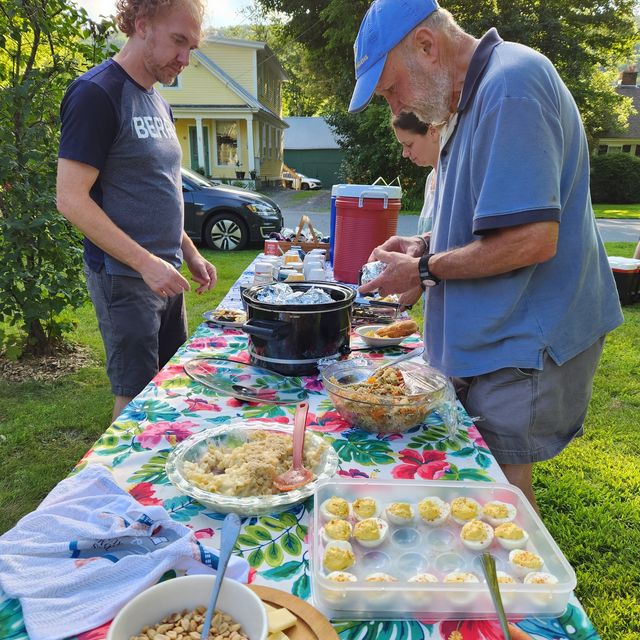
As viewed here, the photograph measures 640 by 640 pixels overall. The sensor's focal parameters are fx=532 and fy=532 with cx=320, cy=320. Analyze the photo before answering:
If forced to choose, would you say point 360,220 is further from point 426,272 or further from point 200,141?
point 200,141

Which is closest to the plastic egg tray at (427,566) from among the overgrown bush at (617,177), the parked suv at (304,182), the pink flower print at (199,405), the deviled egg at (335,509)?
the deviled egg at (335,509)

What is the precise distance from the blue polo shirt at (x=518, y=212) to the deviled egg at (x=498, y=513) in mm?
534

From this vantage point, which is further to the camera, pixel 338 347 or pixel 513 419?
pixel 338 347

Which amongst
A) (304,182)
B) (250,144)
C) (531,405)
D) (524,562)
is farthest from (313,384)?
(304,182)

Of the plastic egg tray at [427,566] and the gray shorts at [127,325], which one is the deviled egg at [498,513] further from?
the gray shorts at [127,325]

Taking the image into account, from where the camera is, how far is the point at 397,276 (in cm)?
161

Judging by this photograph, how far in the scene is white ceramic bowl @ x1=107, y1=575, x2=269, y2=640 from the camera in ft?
2.28

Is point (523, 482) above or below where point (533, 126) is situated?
below

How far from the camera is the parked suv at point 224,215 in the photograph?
8953mm

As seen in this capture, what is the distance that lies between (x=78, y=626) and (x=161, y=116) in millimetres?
1881

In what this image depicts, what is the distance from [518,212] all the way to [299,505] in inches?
33.6

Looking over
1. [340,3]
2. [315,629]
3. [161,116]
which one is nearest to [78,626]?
[315,629]

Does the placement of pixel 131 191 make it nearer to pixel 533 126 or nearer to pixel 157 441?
pixel 157 441

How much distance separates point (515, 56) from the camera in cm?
133
